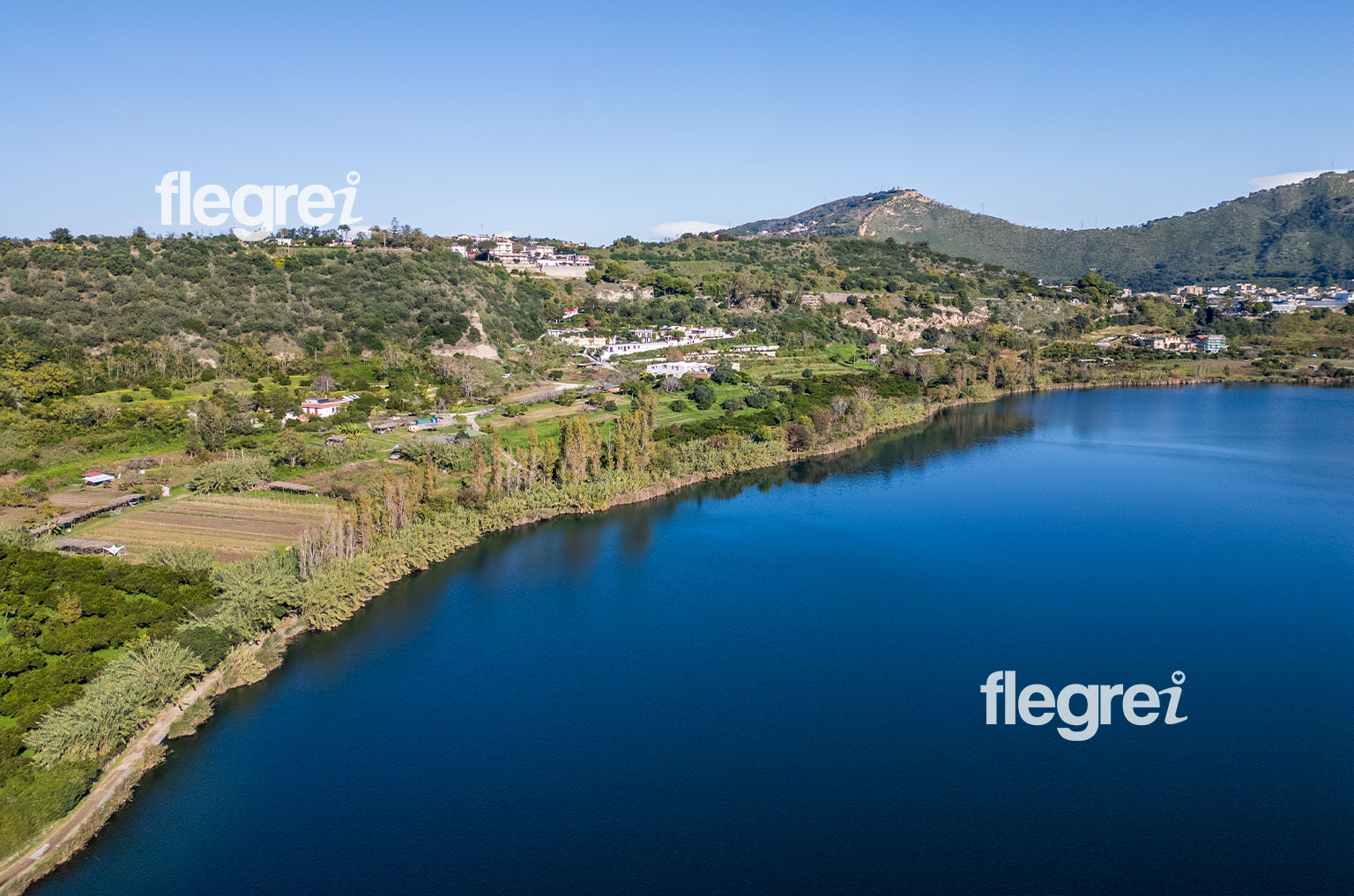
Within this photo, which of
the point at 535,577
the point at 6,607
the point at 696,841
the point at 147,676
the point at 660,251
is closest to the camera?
the point at 696,841

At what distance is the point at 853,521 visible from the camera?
3656 centimetres

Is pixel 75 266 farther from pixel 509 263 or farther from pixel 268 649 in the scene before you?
pixel 268 649

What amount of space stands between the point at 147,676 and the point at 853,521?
25.1 meters

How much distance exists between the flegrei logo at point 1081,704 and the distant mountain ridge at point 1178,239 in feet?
423

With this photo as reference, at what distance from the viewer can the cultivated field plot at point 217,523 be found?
29.7 metres

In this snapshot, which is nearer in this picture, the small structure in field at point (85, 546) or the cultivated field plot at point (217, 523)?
the small structure in field at point (85, 546)

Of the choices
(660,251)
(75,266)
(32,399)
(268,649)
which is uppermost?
(660,251)

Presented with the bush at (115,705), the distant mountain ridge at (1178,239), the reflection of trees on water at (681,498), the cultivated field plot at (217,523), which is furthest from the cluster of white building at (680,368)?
the distant mountain ridge at (1178,239)

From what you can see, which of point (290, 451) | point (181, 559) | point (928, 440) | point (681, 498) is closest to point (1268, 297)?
point (928, 440)

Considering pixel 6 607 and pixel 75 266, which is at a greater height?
pixel 75 266

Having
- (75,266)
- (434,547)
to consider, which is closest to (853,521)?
(434,547)

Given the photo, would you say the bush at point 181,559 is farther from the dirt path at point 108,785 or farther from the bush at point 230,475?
the bush at point 230,475

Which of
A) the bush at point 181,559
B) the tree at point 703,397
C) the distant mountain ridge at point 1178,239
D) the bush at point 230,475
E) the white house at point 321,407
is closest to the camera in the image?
the bush at point 181,559

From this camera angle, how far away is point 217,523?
31.8 m
